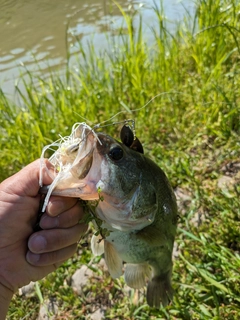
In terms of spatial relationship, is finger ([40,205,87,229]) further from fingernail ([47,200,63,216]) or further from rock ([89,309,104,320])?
rock ([89,309,104,320])

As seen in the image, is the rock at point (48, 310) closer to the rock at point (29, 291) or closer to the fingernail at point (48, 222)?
the rock at point (29, 291)

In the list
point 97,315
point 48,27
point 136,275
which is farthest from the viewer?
point 48,27

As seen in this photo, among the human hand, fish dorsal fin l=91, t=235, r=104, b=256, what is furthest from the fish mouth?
fish dorsal fin l=91, t=235, r=104, b=256

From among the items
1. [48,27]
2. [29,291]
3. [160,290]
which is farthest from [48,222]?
[48,27]

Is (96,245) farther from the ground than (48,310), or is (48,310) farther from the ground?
(96,245)

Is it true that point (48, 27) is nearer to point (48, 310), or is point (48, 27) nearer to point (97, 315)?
point (48, 310)

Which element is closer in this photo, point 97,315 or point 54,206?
point 54,206

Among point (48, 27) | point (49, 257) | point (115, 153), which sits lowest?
point (48, 27)
